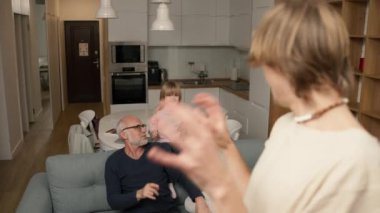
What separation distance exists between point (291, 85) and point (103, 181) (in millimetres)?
1911

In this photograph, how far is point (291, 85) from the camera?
0.73 m

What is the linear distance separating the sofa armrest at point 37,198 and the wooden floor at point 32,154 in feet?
4.25

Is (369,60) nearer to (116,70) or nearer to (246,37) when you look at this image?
(246,37)

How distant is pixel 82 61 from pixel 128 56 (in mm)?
4203

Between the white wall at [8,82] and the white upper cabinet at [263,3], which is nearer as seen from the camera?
the white upper cabinet at [263,3]

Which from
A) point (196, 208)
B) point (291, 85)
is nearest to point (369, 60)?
point (196, 208)

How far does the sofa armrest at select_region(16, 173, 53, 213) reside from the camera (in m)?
2.13

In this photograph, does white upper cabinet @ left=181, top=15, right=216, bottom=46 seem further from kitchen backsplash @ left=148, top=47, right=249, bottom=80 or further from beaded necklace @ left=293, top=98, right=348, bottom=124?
beaded necklace @ left=293, top=98, right=348, bottom=124

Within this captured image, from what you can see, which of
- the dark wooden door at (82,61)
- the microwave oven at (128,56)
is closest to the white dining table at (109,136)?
the microwave oven at (128,56)

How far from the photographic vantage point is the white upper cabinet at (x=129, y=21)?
4.82 m

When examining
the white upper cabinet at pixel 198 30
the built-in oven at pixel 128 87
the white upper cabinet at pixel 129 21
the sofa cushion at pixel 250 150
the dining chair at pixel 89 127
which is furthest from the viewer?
the white upper cabinet at pixel 198 30

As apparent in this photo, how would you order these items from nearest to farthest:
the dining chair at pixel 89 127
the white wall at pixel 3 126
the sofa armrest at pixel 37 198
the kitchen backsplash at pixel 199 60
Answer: the sofa armrest at pixel 37 198 → the dining chair at pixel 89 127 → the white wall at pixel 3 126 → the kitchen backsplash at pixel 199 60

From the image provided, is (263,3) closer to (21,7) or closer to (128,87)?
(128,87)

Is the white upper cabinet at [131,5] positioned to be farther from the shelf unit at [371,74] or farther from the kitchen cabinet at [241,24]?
the shelf unit at [371,74]
